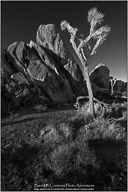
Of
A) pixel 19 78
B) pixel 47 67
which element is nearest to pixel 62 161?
pixel 19 78

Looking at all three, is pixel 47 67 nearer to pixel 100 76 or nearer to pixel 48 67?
pixel 48 67

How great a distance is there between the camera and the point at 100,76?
28.1 m

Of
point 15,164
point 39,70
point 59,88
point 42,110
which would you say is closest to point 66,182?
point 15,164

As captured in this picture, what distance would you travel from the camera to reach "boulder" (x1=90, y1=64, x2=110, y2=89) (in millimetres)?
27209

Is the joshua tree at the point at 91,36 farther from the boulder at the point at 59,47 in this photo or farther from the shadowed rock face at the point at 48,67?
the boulder at the point at 59,47

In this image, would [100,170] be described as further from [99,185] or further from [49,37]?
[49,37]

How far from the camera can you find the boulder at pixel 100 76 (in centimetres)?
2721

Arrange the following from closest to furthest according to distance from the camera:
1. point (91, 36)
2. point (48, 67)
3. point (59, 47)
Answer: point (91, 36) → point (48, 67) → point (59, 47)

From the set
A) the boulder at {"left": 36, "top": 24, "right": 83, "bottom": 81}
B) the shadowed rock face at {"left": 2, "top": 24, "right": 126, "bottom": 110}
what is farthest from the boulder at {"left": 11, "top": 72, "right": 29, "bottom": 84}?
the boulder at {"left": 36, "top": 24, "right": 83, "bottom": 81}

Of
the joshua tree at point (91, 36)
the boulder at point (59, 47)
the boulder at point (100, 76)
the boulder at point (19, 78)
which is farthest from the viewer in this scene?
the boulder at point (100, 76)

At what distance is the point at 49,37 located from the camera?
2003 cm

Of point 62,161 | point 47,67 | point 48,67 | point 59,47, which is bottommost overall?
point 62,161

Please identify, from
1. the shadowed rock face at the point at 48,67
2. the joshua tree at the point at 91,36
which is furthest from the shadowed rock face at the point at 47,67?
the joshua tree at the point at 91,36

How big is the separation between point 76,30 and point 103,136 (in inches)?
302
